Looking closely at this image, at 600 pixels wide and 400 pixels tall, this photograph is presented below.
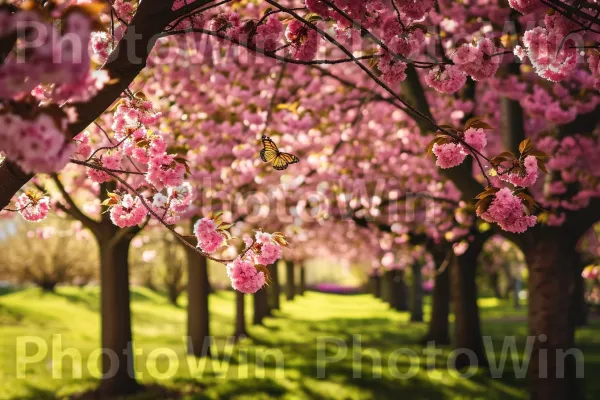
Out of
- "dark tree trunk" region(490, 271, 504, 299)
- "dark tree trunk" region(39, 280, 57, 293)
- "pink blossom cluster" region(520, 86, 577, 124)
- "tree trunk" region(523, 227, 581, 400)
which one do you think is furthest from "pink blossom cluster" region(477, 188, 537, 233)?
"dark tree trunk" region(490, 271, 504, 299)

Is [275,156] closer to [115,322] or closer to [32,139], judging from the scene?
[32,139]

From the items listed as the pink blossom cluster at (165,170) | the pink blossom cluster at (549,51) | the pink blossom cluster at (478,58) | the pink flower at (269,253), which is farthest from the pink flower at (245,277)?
the pink blossom cluster at (549,51)

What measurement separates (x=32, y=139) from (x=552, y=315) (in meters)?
8.28

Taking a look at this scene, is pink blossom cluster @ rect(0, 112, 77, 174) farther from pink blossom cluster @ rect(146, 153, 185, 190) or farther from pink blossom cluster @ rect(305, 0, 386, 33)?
pink blossom cluster @ rect(305, 0, 386, 33)

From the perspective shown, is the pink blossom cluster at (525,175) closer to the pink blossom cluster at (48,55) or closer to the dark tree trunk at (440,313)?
the pink blossom cluster at (48,55)

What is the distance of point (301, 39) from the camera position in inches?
158

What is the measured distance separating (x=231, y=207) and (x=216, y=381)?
4.24 metres

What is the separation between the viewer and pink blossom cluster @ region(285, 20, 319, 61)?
13.1ft

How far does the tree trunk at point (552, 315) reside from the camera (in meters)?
8.41

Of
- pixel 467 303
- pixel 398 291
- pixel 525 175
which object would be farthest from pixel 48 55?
pixel 398 291

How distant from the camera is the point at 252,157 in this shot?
34.9ft

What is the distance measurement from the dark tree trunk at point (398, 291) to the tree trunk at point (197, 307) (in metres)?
18.2

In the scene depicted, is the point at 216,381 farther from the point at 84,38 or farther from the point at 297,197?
the point at 84,38

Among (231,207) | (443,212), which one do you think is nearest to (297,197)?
(231,207)
